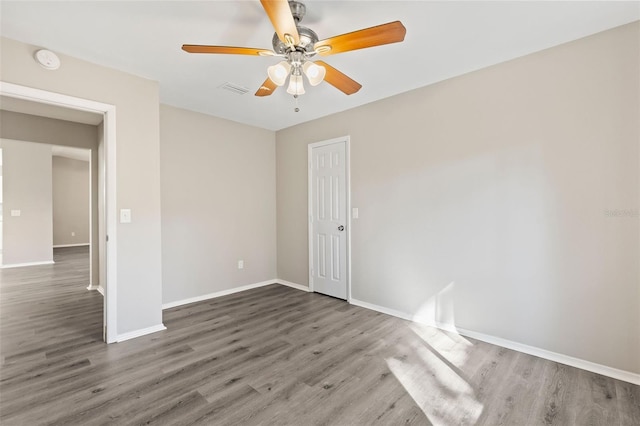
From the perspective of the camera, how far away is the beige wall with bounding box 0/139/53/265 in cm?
620

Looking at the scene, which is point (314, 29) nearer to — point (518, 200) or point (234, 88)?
point (234, 88)

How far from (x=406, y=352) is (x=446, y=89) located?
2.58m

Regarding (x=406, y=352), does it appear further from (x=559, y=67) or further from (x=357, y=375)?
(x=559, y=67)

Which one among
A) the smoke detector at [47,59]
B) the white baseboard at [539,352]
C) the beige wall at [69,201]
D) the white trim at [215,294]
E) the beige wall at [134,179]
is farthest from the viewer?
the beige wall at [69,201]

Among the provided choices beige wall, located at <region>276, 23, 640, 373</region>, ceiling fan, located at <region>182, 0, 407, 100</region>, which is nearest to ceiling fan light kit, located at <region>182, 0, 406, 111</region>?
ceiling fan, located at <region>182, 0, 407, 100</region>

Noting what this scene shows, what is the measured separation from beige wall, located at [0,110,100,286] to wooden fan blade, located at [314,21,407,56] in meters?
4.12

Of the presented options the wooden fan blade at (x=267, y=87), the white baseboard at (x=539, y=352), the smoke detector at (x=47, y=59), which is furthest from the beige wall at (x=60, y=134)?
the white baseboard at (x=539, y=352)

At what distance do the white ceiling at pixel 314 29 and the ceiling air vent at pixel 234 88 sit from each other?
0.09m

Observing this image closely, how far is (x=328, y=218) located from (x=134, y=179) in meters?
2.36

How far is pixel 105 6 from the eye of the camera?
6.20ft

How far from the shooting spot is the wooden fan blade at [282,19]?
4.61 ft

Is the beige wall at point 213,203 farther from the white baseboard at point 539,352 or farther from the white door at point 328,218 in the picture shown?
the white baseboard at point 539,352

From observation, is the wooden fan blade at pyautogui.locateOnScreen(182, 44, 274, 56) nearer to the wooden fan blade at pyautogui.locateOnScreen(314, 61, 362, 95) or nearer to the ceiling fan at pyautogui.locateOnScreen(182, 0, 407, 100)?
the ceiling fan at pyautogui.locateOnScreen(182, 0, 407, 100)

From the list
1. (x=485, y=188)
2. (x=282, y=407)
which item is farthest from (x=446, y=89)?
(x=282, y=407)
